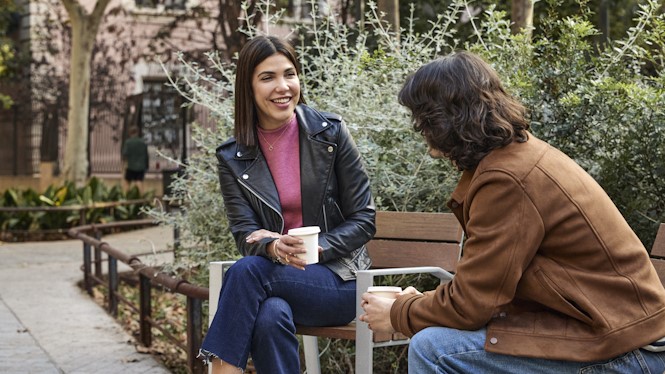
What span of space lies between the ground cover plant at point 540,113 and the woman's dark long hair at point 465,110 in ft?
6.13

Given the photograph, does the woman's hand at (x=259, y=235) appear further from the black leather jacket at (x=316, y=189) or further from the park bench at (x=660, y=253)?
the park bench at (x=660, y=253)

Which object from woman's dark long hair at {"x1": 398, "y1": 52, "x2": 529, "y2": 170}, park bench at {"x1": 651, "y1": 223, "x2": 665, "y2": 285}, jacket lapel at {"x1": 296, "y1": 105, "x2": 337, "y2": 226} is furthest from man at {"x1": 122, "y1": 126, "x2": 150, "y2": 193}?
woman's dark long hair at {"x1": 398, "y1": 52, "x2": 529, "y2": 170}

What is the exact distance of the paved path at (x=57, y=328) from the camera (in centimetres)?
601

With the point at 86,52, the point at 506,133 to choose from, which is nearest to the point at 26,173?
the point at 86,52

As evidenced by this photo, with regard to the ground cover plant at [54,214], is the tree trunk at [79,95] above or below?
above

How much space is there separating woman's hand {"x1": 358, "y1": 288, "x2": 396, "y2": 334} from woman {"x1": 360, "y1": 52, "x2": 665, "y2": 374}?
18cm

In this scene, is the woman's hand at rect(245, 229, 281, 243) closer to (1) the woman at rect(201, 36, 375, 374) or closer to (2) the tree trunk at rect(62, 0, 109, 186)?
(1) the woman at rect(201, 36, 375, 374)


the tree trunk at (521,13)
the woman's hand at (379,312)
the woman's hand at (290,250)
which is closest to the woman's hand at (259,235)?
the woman's hand at (290,250)

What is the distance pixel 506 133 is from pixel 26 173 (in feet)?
74.5

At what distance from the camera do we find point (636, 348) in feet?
8.93

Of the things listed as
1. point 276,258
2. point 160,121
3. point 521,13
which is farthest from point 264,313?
point 160,121

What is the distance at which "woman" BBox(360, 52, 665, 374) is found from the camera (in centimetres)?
270

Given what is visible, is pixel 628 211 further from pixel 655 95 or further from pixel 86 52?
pixel 86 52

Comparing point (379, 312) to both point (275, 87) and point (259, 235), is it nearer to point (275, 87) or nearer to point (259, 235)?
point (259, 235)
